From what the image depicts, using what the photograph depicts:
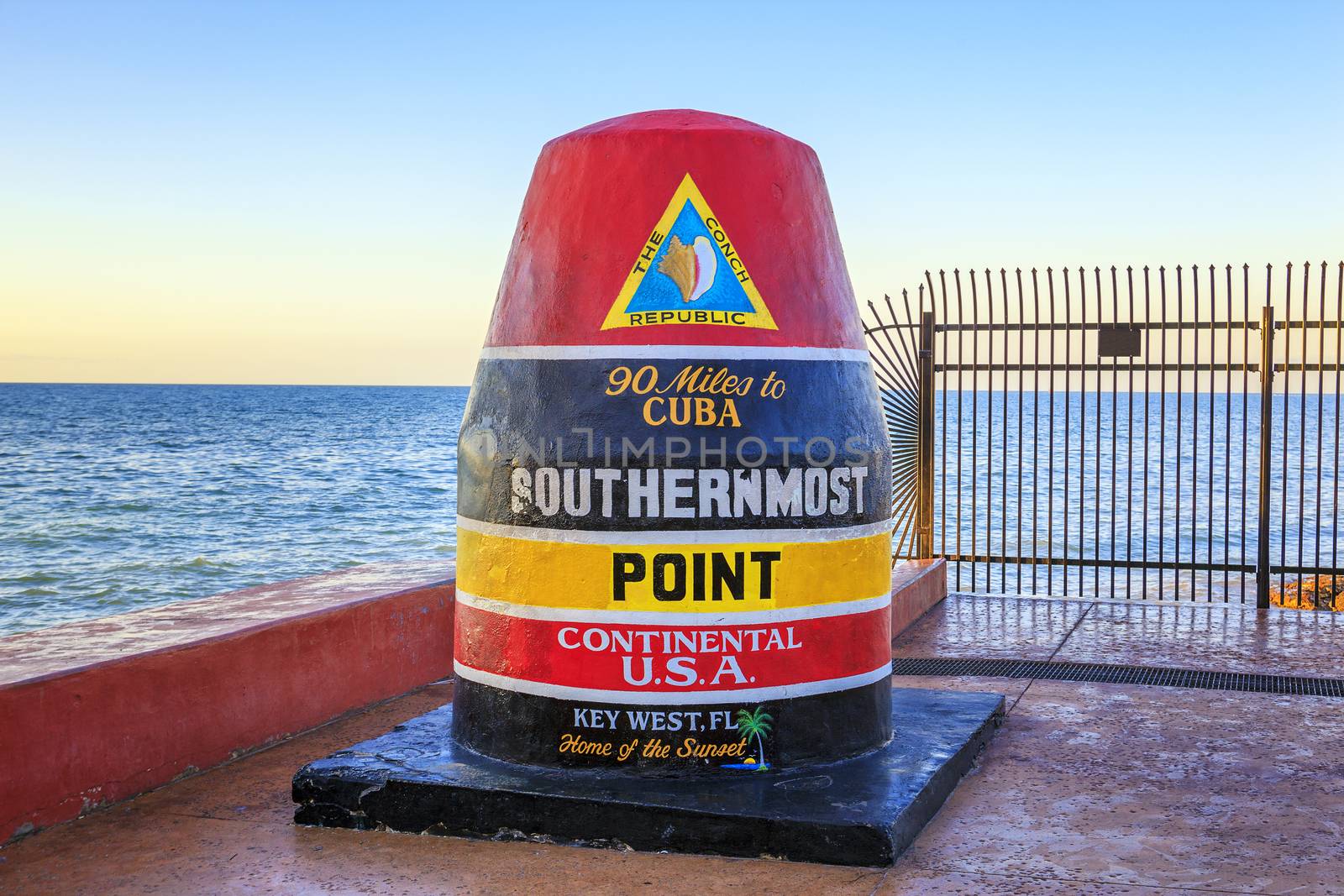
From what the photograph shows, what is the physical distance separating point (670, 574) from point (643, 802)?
31.6 inches

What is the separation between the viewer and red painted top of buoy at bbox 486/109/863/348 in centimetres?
490

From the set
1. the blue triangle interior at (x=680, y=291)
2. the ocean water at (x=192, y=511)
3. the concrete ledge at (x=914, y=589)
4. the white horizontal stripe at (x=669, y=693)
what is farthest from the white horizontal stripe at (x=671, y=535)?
the ocean water at (x=192, y=511)

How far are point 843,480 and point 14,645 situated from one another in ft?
11.1

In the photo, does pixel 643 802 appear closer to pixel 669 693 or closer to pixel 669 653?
pixel 669 693

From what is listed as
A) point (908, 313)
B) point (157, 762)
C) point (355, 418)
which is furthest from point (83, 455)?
point (157, 762)

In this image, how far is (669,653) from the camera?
471 centimetres

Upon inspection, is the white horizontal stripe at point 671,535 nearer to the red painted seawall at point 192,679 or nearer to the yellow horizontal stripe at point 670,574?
the yellow horizontal stripe at point 670,574

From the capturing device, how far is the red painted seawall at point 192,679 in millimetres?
4547

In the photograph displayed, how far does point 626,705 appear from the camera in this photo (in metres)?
4.74

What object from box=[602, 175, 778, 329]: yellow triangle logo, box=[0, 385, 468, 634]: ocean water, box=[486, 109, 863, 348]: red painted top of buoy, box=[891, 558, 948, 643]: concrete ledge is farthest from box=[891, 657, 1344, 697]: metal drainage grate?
box=[0, 385, 468, 634]: ocean water

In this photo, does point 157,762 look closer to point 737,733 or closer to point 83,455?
point 737,733

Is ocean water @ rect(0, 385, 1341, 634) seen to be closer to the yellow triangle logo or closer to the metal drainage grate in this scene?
the metal drainage grate

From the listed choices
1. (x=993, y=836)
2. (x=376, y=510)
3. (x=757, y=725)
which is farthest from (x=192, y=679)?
(x=376, y=510)

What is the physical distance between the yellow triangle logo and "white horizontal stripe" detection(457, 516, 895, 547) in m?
0.77
